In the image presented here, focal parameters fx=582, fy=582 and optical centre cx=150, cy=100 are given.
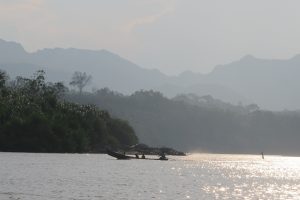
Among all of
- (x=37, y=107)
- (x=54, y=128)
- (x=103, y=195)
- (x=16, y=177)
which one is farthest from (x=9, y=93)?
(x=103, y=195)

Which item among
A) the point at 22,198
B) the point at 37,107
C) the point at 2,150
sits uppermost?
the point at 37,107

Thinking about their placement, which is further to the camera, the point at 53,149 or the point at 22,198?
the point at 53,149

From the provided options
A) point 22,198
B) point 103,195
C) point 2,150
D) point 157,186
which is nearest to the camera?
point 22,198

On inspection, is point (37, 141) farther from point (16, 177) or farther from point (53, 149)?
point (16, 177)

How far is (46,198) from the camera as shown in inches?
2408

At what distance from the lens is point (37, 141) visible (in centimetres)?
17300

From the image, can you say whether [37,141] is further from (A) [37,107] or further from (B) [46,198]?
(B) [46,198]

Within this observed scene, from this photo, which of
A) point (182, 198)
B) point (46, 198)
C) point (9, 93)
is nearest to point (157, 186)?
point (182, 198)

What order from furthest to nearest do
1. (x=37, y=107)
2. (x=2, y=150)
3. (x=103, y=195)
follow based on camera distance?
(x=37, y=107) → (x=2, y=150) → (x=103, y=195)

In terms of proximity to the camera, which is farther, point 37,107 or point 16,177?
point 37,107

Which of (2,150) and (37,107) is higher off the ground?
(37,107)

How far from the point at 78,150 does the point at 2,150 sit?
96.2ft

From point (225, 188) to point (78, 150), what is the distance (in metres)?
110

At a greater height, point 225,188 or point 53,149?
point 53,149
